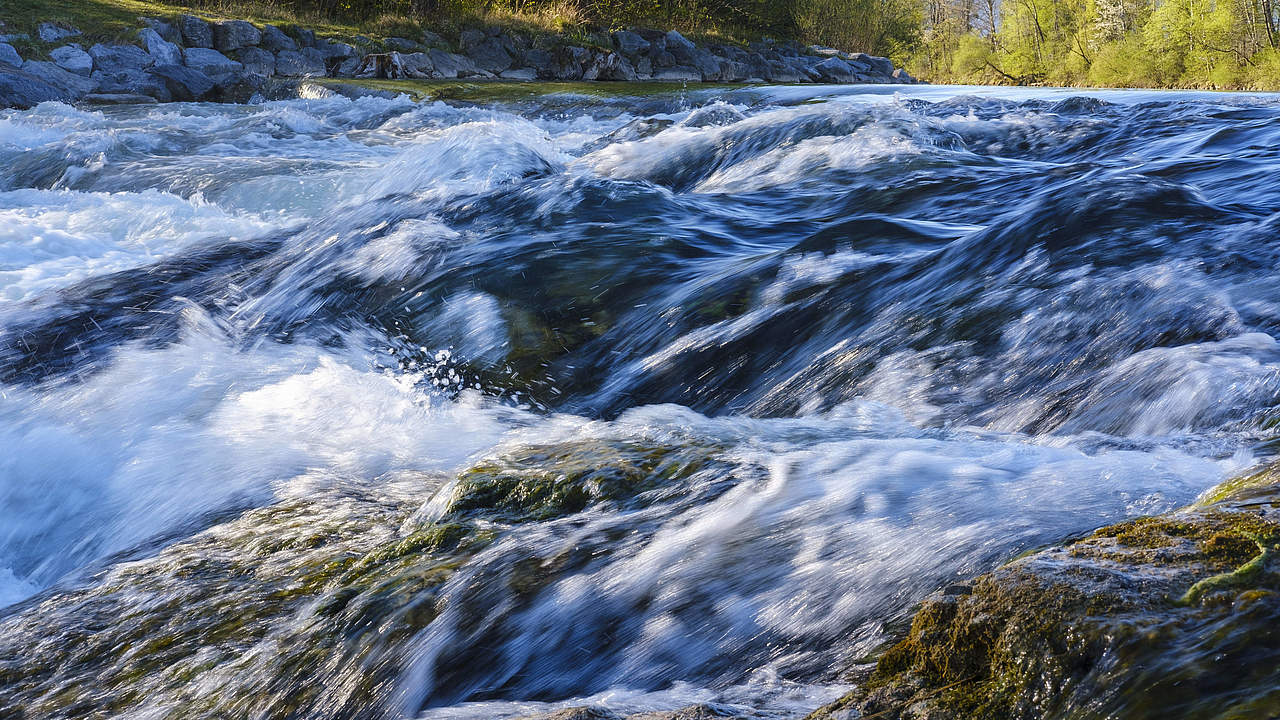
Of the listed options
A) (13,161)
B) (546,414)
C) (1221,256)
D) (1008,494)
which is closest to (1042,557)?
(1008,494)

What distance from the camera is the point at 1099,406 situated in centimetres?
264

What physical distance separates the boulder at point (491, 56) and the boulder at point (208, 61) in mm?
5547

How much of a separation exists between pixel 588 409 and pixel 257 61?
52.8ft

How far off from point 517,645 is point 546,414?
1.65 metres

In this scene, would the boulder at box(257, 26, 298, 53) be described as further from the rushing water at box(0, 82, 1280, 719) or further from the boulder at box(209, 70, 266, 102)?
the rushing water at box(0, 82, 1280, 719)

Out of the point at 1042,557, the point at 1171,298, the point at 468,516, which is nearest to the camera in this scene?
the point at 1042,557

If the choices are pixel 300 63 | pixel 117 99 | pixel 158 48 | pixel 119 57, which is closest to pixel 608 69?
pixel 300 63

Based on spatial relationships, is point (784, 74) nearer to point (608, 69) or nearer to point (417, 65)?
point (608, 69)

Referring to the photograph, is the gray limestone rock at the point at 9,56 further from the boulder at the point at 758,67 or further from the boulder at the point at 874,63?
the boulder at the point at 874,63

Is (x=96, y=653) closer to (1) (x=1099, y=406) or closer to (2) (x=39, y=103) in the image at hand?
(1) (x=1099, y=406)

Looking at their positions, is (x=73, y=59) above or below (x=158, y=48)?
below

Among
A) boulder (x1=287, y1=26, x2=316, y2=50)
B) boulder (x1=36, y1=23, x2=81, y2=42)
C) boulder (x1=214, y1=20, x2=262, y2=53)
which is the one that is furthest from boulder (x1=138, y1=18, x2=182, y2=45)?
boulder (x1=287, y1=26, x2=316, y2=50)

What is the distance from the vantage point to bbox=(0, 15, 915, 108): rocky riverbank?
14039 millimetres

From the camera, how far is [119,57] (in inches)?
579
